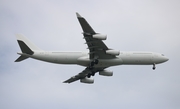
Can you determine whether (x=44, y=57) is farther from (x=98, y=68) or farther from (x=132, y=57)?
(x=132, y=57)

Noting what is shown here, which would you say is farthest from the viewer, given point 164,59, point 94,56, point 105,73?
point 105,73

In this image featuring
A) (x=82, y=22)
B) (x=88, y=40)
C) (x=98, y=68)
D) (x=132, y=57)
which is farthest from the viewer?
(x=98, y=68)

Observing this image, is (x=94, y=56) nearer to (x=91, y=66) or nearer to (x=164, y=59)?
(x=91, y=66)

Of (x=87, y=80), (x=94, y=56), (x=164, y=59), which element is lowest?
(x=87, y=80)

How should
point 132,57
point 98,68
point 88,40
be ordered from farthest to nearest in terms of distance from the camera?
point 98,68, point 132,57, point 88,40

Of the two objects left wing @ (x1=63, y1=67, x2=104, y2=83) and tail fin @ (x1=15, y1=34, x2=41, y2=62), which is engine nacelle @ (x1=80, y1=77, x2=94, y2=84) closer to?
left wing @ (x1=63, y1=67, x2=104, y2=83)

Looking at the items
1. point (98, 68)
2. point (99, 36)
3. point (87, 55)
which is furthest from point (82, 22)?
point (98, 68)

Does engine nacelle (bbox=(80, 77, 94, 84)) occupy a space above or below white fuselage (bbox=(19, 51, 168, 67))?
below

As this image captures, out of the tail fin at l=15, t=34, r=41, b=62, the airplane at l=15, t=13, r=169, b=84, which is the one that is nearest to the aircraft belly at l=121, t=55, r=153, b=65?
the airplane at l=15, t=13, r=169, b=84

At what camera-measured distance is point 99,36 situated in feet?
172

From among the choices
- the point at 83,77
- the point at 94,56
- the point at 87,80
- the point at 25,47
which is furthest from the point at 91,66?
the point at 25,47

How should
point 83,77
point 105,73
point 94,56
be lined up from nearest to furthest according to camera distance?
→ point 94,56 → point 105,73 → point 83,77

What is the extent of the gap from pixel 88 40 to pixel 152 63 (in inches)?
504

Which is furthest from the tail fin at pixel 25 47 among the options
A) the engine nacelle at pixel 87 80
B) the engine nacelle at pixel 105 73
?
the engine nacelle at pixel 105 73
